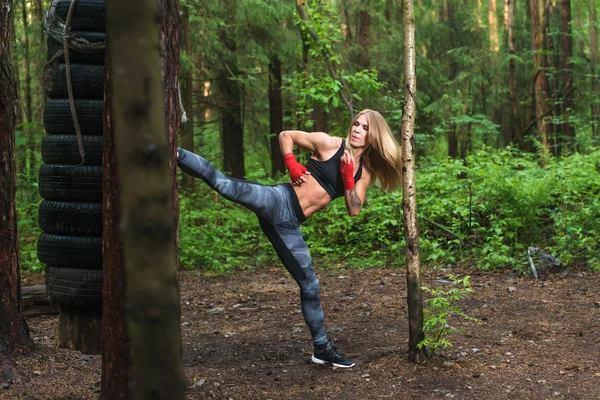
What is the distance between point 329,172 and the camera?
17.6 feet

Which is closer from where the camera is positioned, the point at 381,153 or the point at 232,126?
the point at 381,153

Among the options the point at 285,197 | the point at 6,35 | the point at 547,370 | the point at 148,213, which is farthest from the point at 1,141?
the point at 547,370

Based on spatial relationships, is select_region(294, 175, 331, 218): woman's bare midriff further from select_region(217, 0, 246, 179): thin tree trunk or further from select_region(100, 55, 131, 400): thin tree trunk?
select_region(217, 0, 246, 179): thin tree trunk

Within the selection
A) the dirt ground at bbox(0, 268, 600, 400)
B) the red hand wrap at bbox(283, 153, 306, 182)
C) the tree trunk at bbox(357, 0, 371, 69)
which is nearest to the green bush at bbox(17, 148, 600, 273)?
the dirt ground at bbox(0, 268, 600, 400)

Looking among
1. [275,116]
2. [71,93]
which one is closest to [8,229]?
[71,93]

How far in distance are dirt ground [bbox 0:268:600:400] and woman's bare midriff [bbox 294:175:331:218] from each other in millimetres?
1291

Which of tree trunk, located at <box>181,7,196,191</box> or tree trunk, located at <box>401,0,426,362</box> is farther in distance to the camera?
tree trunk, located at <box>181,7,196,191</box>

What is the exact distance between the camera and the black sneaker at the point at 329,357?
17.4 ft

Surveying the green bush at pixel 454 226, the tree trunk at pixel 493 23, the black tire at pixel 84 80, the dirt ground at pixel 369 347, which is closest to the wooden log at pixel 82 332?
the dirt ground at pixel 369 347

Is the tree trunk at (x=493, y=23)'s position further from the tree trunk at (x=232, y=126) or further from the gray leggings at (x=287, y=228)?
the gray leggings at (x=287, y=228)

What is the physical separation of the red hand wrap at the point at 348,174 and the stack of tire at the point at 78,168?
1.85 m

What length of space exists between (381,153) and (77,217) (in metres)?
2.40

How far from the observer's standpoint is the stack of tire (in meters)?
4.49

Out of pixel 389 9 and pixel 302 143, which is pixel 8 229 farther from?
pixel 389 9
